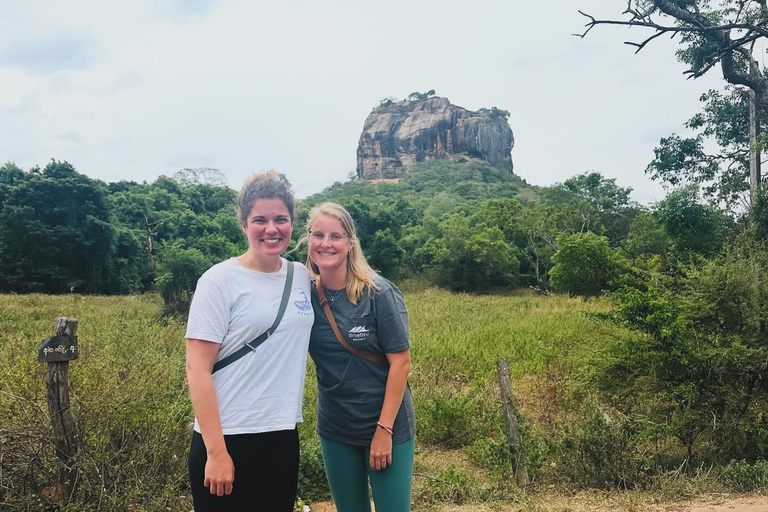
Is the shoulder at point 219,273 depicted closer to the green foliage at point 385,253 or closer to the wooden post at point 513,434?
the wooden post at point 513,434

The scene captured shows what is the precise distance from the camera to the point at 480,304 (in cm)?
1781

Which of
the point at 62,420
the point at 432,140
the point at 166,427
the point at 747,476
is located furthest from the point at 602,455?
the point at 432,140

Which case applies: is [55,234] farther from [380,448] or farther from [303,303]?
[380,448]

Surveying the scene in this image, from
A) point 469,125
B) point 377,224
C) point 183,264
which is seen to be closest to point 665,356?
point 183,264

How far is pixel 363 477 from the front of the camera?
2.02m

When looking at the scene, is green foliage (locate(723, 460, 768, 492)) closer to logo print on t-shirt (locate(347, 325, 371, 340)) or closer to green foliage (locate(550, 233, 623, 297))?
logo print on t-shirt (locate(347, 325, 371, 340))

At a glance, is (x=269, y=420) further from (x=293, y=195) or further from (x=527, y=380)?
(x=527, y=380)

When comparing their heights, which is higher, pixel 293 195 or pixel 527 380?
pixel 293 195

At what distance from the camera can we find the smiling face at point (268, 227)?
5.85ft

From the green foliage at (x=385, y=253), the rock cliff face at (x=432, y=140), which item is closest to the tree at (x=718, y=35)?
the green foliage at (x=385, y=253)

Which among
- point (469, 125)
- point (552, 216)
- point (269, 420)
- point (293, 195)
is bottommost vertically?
point (269, 420)

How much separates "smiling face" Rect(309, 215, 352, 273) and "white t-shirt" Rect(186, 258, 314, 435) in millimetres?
209

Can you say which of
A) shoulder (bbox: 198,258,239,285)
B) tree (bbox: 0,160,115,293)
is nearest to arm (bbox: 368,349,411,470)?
shoulder (bbox: 198,258,239,285)

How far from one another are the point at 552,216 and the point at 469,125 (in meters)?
58.1
